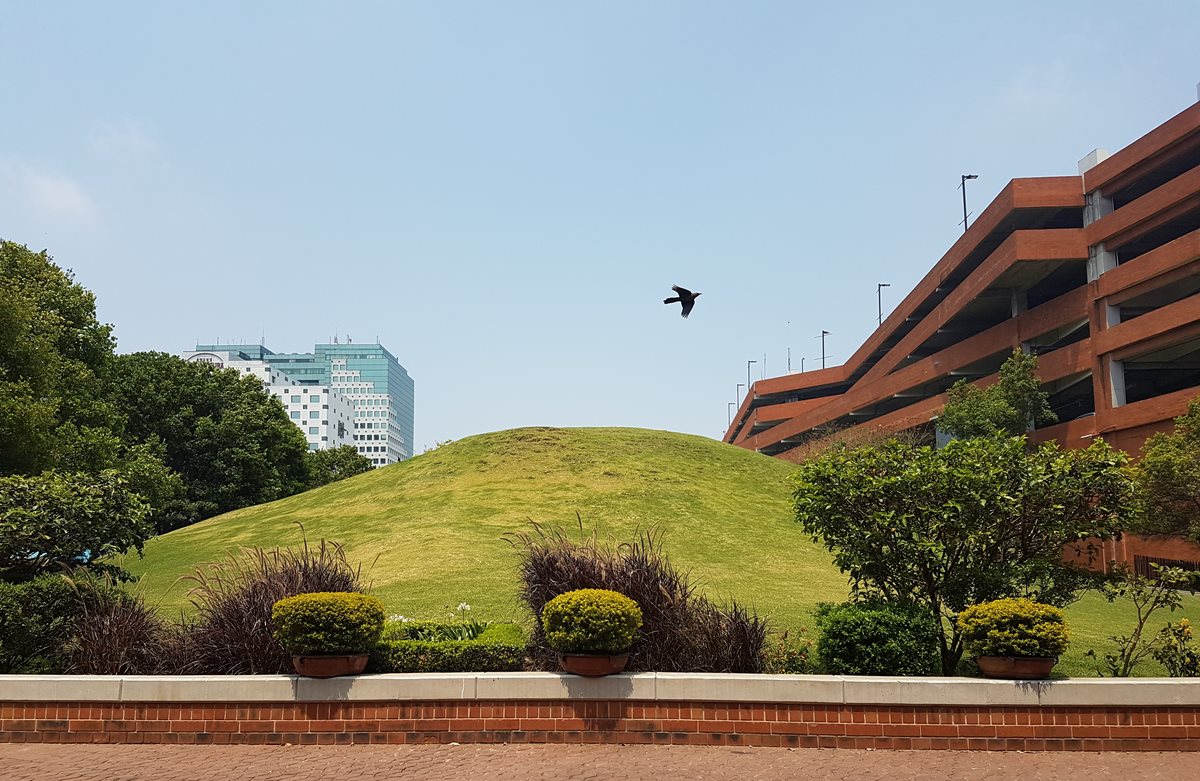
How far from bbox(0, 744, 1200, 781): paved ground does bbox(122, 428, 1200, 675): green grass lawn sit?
15.2 feet

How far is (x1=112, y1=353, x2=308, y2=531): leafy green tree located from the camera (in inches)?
1932

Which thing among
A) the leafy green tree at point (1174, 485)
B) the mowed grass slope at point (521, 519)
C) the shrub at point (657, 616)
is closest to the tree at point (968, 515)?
the shrub at point (657, 616)

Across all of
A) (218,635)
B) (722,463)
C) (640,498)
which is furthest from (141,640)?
(722,463)

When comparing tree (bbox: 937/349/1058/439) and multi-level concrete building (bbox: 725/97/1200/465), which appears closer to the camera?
multi-level concrete building (bbox: 725/97/1200/465)

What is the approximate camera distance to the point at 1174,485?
24.0 meters

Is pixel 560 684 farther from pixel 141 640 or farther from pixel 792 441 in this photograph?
pixel 792 441

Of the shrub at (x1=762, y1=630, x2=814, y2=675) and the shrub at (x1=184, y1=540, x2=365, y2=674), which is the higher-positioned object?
the shrub at (x1=184, y1=540, x2=365, y2=674)

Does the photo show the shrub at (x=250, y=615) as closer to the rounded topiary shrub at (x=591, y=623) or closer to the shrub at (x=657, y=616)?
the shrub at (x=657, y=616)

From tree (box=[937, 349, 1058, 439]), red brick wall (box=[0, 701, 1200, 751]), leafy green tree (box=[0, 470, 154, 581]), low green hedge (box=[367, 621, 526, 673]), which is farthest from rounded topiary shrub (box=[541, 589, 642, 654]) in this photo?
tree (box=[937, 349, 1058, 439])

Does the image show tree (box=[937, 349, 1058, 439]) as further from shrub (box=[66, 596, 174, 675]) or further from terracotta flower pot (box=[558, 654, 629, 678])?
shrub (box=[66, 596, 174, 675])

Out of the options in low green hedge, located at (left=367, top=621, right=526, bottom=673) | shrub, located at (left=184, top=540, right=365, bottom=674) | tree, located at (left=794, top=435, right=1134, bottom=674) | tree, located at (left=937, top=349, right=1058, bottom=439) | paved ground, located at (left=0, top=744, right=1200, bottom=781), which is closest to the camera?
paved ground, located at (left=0, top=744, right=1200, bottom=781)

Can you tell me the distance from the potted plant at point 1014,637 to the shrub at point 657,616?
2.36 m

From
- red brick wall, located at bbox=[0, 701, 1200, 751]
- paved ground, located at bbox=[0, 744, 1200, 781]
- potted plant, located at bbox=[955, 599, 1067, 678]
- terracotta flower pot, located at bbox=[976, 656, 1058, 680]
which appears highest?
potted plant, located at bbox=[955, 599, 1067, 678]

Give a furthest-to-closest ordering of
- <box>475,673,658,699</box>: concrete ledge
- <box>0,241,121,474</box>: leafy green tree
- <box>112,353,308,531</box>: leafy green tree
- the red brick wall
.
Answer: <box>112,353,308,531</box>: leafy green tree → <box>0,241,121,474</box>: leafy green tree → <box>475,673,658,699</box>: concrete ledge → the red brick wall
